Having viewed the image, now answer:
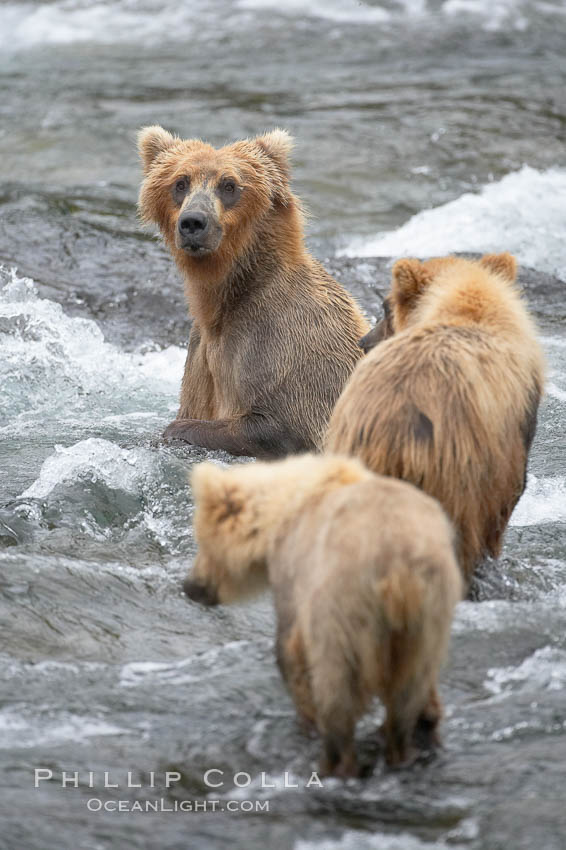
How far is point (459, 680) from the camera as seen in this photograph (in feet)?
14.5

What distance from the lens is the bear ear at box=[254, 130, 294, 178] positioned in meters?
7.13

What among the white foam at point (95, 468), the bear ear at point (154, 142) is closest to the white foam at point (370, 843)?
the white foam at point (95, 468)

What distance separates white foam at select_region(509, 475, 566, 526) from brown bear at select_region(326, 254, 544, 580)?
52.1 inches

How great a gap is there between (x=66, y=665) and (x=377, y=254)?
703 centimetres

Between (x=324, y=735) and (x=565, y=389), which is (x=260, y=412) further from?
(x=324, y=735)

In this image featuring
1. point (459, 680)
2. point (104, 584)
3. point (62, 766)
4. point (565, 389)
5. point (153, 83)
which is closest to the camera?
point (62, 766)

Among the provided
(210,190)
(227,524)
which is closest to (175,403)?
(210,190)

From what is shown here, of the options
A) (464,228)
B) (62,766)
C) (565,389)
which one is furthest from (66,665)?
(464,228)

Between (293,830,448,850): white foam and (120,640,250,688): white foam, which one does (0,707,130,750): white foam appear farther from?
(293,830,448,850): white foam

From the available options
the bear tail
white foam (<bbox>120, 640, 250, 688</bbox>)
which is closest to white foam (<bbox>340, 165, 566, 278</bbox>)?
white foam (<bbox>120, 640, 250, 688</bbox>)

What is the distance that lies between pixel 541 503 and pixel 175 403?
3.05 metres

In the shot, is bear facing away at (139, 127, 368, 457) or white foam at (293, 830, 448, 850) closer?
white foam at (293, 830, 448, 850)

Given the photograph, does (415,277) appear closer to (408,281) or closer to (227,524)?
(408,281)

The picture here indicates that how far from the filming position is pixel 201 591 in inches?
162
